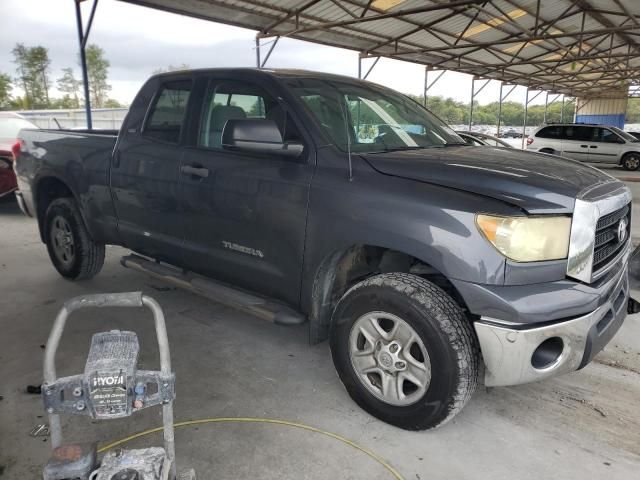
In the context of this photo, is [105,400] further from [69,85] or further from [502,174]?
[69,85]

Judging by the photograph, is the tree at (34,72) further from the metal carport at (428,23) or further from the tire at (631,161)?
the tire at (631,161)

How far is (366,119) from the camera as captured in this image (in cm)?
317

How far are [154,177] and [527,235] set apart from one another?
8.25 ft

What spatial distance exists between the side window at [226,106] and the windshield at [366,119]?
0.27 metres

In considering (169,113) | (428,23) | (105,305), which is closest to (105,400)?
(105,305)

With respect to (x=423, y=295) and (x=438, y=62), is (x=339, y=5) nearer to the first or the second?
(x=438, y=62)

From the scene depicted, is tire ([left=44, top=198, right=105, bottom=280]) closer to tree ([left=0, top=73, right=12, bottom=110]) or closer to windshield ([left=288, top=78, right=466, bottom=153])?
windshield ([left=288, top=78, right=466, bottom=153])

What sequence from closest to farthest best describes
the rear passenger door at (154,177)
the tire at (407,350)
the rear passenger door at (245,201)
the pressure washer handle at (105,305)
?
the pressure washer handle at (105,305), the tire at (407,350), the rear passenger door at (245,201), the rear passenger door at (154,177)

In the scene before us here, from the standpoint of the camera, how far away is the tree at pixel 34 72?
38344 mm

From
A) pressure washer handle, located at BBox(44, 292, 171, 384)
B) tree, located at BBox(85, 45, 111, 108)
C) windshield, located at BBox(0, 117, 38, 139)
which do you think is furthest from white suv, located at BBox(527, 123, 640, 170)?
tree, located at BBox(85, 45, 111, 108)

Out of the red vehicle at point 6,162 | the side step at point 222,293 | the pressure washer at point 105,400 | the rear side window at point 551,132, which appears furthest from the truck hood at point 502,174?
the rear side window at point 551,132

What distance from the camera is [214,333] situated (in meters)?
3.76

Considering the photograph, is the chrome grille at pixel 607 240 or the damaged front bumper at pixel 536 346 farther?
the chrome grille at pixel 607 240

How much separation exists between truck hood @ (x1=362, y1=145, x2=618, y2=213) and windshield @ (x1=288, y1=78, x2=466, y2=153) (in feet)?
0.66
